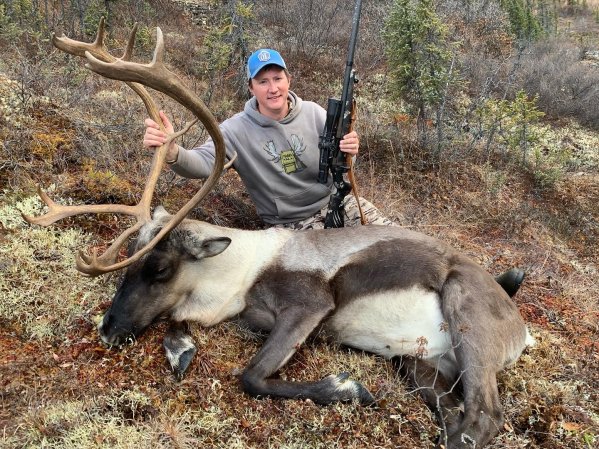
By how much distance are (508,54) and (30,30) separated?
1171 cm

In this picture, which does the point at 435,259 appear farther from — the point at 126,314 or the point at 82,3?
the point at 82,3

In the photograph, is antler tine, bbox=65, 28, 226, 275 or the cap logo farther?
the cap logo

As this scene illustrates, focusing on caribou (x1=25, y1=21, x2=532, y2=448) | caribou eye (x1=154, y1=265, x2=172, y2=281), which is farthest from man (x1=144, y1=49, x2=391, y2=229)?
caribou eye (x1=154, y1=265, x2=172, y2=281)

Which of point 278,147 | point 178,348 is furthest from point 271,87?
point 178,348

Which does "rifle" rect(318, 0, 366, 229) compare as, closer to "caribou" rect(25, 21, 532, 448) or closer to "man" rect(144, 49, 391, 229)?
"man" rect(144, 49, 391, 229)

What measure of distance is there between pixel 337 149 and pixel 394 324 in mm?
1864

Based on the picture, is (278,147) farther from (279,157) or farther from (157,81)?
(157,81)

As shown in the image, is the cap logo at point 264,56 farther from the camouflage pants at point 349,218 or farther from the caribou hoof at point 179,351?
the caribou hoof at point 179,351

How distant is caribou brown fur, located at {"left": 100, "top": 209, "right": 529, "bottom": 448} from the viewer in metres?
3.69

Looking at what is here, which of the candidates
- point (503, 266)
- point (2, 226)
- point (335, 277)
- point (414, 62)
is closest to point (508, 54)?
point (414, 62)

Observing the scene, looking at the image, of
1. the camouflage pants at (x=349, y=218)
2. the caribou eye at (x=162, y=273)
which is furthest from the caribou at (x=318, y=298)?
the camouflage pants at (x=349, y=218)

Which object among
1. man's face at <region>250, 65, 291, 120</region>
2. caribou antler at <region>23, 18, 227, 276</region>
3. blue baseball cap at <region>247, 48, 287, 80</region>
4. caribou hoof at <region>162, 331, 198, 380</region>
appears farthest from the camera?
man's face at <region>250, 65, 291, 120</region>

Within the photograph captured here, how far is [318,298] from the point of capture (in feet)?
12.9

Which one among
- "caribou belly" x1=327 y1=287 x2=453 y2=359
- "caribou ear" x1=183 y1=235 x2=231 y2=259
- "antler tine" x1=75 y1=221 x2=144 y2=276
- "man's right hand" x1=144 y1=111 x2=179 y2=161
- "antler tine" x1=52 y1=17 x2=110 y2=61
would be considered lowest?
"caribou belly" x1=327 y1=287 x2=453 y2=359
